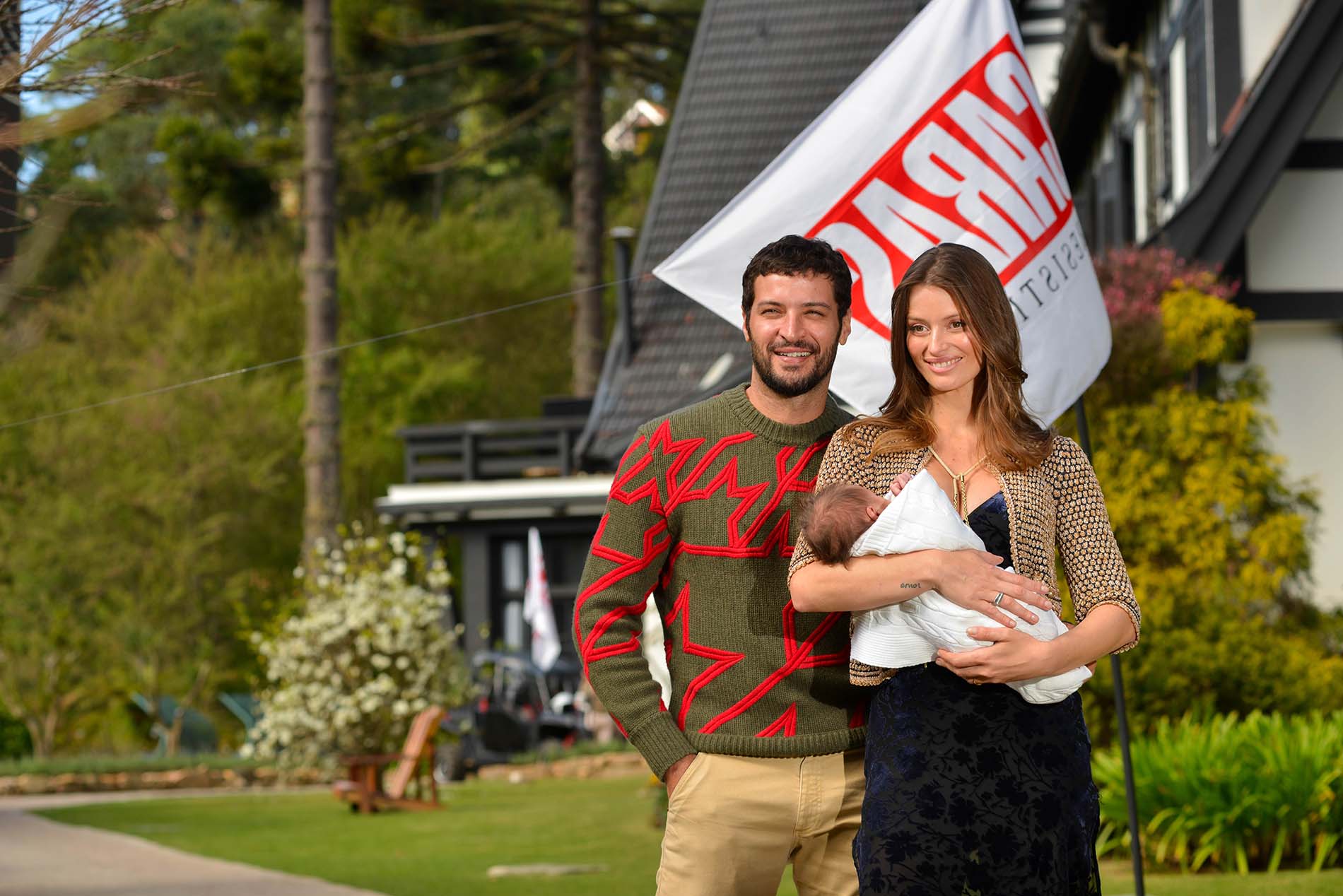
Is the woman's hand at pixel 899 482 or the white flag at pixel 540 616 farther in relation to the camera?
the white flag at pixel 540 616

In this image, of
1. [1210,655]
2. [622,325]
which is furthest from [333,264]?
[1210,655]

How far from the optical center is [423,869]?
10367mm

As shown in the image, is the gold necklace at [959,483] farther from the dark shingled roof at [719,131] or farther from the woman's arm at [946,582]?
the dark shingled roof at [719,131]

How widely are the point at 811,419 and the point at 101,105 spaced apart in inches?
113

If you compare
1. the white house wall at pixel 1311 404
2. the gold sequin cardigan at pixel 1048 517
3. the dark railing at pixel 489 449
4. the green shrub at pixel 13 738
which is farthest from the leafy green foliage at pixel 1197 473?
the green shrub at pixel 13 738

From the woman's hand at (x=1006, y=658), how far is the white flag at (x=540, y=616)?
61.0 ft

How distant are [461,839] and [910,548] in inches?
382

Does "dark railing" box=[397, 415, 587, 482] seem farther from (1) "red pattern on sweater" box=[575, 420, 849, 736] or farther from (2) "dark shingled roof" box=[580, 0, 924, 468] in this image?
(1) "red pattern on sweater" box=[575, 420, 849, 736]

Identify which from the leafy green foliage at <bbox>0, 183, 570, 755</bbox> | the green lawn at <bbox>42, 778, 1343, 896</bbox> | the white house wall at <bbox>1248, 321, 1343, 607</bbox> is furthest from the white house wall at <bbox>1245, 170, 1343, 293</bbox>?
the leafy green foliage at <bbox>0, 183, 570, 755</bbox>

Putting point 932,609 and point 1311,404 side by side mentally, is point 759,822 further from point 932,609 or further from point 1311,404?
point 1311,404

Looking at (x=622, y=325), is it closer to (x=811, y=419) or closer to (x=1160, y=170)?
(x=1160, y=170)

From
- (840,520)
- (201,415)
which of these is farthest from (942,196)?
(201,415)

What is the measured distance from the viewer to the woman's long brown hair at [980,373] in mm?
3275

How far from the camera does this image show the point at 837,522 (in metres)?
3.12
